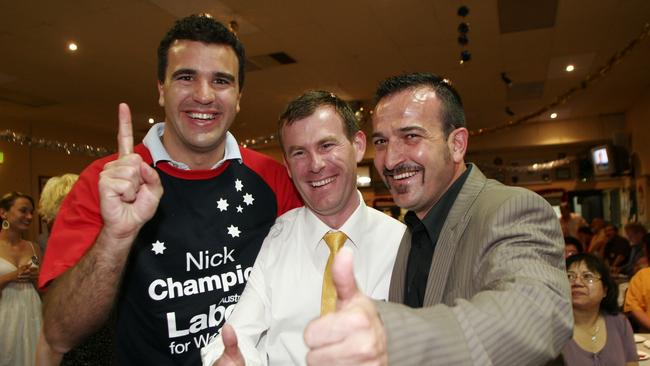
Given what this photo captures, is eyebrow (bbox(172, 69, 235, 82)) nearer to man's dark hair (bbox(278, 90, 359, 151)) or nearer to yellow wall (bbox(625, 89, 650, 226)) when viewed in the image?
man's dark hair (bbox(278, 90, 359, 151))

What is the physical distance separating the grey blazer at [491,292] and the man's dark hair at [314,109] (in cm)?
66

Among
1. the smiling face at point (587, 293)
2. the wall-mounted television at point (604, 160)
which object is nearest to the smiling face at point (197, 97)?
the smiling face at point (587, 293)

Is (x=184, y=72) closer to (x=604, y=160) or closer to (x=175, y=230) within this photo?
(x=175, y=230)

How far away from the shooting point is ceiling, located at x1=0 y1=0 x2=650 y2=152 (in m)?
5.01

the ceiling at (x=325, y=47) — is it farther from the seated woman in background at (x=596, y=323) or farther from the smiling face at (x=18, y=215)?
the seated woman in background at (x=596, y=323)

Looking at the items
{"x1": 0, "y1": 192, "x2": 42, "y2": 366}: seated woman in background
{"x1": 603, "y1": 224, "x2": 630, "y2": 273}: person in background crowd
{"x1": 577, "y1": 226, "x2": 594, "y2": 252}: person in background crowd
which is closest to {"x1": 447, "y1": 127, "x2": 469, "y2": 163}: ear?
{"x1": 0, "y1": 192, "x2": 42, "y2": 366}: seated woman in background

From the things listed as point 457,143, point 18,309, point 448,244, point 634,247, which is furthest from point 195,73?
point 634,247

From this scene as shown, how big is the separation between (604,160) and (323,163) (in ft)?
36.7

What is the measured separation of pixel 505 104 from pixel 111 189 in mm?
9645

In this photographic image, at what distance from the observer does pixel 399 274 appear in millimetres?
1662

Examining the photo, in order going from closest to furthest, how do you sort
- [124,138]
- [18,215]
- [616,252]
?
1. [124,138]
2. [18,215]
3. [616,252]

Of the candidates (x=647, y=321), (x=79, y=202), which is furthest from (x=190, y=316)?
(x=647, y=321)

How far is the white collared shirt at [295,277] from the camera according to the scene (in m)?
1.59

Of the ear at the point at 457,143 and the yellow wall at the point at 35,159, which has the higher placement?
the yellow wall at the point at 35,159
